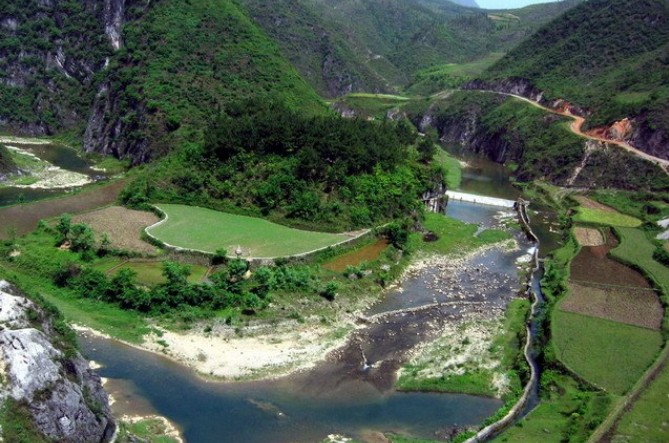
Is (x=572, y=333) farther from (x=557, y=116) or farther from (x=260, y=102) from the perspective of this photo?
(x=557, y=116)

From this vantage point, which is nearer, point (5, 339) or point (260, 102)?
point (5, 339)

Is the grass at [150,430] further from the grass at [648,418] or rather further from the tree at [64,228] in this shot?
the tree at [64,228]

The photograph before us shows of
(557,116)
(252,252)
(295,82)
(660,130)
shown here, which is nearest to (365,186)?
(252,252)

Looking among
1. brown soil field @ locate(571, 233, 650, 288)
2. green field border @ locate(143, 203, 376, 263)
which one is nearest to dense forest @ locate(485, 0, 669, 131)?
brown soil field @ locate(571, 233, 650, 288)

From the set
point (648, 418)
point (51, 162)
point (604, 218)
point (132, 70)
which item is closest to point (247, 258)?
point (648, 418)

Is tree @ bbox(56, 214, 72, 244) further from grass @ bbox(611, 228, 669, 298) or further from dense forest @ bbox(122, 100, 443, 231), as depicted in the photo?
Result: grass @ bbox(611, 228, 669, 298)

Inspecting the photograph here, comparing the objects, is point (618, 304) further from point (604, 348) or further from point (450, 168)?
point (450, 168)

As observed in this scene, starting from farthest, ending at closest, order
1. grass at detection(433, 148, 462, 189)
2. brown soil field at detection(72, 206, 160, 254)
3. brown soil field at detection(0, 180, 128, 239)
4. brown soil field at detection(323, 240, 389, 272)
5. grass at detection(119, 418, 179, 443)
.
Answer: grass at detection(433, 148, 462, 189) → brown soil field at detection(0, 180, 128, 239) → brown soil field at detection(323, 240, 389, 272) → brown soil field at detection(72, 206, 160, 254) → grass at detection(119, 418, 179, 443)
